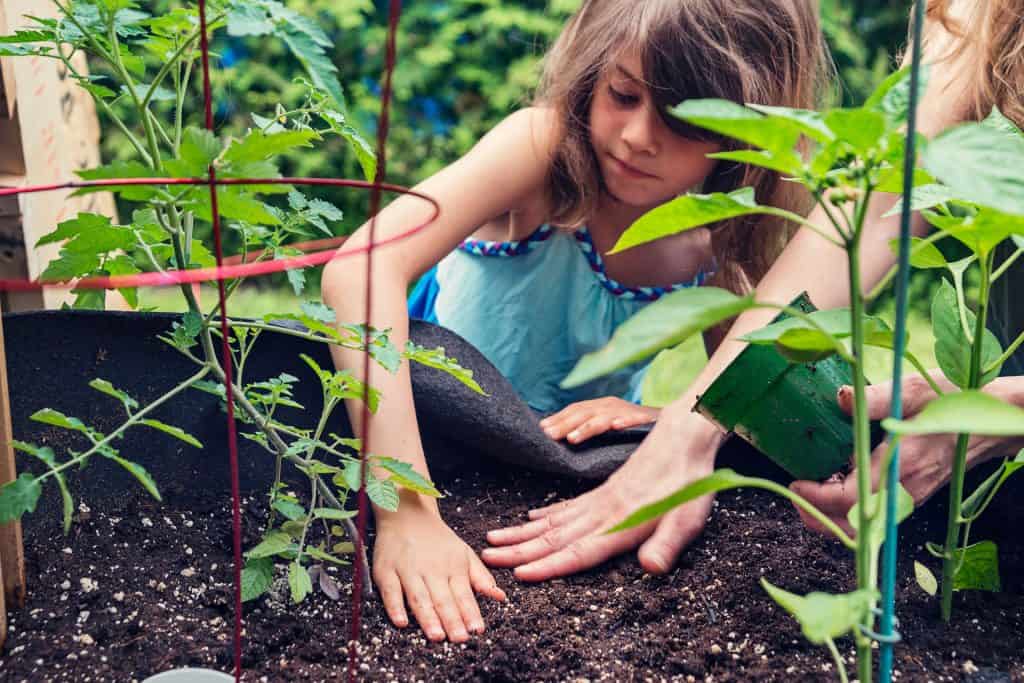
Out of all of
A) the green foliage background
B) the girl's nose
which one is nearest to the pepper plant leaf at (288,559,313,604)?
the girl's nose

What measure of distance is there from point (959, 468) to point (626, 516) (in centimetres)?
38

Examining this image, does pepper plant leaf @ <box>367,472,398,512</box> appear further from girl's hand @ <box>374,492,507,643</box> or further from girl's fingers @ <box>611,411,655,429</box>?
girl's fingers @ <box>611,411,655,429</box>

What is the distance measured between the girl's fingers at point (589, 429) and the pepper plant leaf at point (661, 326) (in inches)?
26.4

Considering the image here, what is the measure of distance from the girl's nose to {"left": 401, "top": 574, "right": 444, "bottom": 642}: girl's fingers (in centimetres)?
74

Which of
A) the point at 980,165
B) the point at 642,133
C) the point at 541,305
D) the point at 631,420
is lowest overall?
the point at 541,305

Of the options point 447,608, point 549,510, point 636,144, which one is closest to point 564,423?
point 549,510

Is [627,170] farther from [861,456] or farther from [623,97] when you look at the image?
[861,456]

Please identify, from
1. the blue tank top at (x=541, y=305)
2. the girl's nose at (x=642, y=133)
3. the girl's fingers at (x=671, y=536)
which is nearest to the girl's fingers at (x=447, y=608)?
the girl's fingers at (x=671, y=536)

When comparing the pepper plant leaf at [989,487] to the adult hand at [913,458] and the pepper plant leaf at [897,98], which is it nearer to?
the adult hand at [913,458]

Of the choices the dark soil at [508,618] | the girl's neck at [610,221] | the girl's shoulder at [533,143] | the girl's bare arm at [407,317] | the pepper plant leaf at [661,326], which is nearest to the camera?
the pepper plant leaf at [661,326]

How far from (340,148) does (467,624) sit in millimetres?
2483

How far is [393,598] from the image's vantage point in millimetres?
1053

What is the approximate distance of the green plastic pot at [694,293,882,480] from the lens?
96 cm

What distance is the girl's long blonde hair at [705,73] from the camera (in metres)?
1.44
